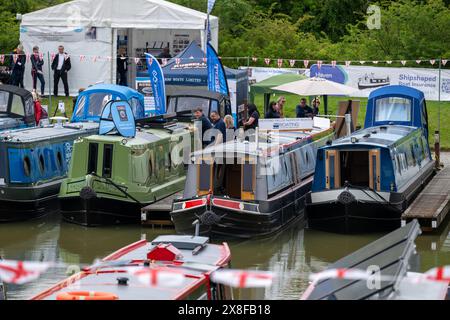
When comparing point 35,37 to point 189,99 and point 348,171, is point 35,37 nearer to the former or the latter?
point 189,99

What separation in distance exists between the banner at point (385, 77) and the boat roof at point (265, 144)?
9706 millimetres

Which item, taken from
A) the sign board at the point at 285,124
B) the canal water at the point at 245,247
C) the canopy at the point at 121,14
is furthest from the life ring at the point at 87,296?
the canopy at the point at 121,14

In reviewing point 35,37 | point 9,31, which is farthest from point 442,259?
point 9,31

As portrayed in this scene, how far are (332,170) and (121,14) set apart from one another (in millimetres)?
16145

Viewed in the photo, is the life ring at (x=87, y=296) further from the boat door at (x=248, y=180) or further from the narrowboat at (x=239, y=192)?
the boat door at (x=248, y=180)

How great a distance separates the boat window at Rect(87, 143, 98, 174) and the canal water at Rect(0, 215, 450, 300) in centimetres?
116

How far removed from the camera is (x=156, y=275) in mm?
9078

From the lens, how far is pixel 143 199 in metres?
21.6

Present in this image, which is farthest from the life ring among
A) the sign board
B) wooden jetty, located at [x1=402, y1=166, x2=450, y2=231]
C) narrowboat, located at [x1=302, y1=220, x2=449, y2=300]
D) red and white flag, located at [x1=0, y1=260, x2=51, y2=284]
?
the sign board

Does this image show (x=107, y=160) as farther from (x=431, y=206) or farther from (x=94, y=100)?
(x=431, y=206)

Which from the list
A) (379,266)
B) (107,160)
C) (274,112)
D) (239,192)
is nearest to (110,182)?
(107,160)

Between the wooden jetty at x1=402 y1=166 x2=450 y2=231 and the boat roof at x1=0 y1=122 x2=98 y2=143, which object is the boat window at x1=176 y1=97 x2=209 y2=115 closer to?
the boat roof at x1=0 y1=122 x2=98 y2=143

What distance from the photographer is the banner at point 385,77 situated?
110ft

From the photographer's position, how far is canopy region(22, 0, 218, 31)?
3503 cm
